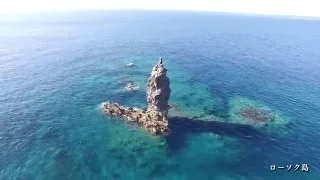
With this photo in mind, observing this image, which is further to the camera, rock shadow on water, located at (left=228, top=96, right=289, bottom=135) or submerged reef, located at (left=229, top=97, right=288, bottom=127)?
submerged reef, located at (left=229, top=97, right=288, bottom=127)

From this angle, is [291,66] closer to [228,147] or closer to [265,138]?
[265,138]

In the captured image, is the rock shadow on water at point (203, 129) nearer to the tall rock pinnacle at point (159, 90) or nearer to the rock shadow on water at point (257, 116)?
the rock shadow on water at point (257, 116)

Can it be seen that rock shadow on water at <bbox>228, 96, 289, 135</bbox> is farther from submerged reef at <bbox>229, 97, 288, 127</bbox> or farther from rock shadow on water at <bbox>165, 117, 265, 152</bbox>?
rock shadow on water at <bbox>165, 117, 265, 152</bbox>

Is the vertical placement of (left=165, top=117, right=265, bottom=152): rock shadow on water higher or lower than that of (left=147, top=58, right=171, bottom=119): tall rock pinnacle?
lower

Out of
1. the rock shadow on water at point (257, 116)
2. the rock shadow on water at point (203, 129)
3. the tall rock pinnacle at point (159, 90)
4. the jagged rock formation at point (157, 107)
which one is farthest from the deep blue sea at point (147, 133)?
the tall rock pinnacle at point (159, 90)

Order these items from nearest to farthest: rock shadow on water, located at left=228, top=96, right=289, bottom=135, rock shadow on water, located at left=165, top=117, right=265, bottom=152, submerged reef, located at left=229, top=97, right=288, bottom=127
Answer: rock shadow on water, located at left=165, top=117, right=265, bottom=152 < rock shadow on water, located at left=228, top=96, right=289, bottom=135 < submerged reef, located at left=229, top=97, right=288, bottom=127

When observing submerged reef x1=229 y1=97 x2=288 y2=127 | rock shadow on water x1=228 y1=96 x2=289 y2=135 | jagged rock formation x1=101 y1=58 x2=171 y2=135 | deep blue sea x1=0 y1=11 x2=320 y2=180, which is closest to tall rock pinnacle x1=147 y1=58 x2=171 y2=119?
jagged rock formation x1=101 y1=58 x2=171 y2=135

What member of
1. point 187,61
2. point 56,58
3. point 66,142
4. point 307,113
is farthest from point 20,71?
point 307,113

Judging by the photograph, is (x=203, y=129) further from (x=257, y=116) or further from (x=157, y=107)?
(x=257, y=116)

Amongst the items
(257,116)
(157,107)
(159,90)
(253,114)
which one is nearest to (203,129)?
(157,107)
